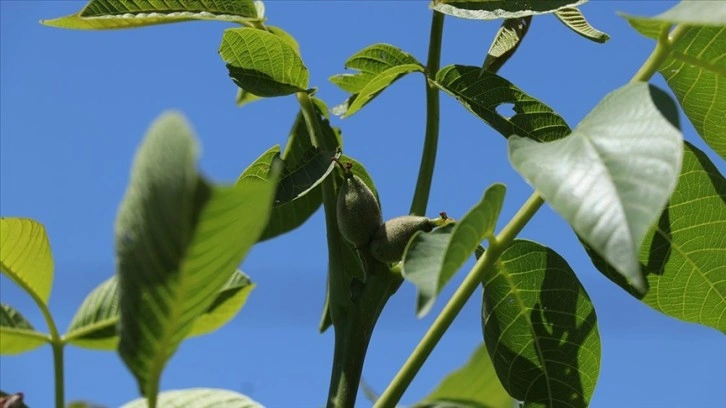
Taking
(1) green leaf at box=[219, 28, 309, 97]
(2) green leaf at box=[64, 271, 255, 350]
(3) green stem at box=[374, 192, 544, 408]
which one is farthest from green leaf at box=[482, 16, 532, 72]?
(2) green leaf at box=[64, 271, 255, 350]

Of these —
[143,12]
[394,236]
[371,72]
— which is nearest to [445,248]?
[394,236]

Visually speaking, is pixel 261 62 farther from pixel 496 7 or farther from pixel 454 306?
pixel 454 306

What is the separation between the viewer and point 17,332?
0.72 meters

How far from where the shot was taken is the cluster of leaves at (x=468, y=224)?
1.68 ft

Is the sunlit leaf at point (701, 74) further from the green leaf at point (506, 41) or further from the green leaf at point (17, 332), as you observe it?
the green leaf at point (17, 332)

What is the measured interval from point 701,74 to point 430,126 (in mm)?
275

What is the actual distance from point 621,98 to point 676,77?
0.32 m

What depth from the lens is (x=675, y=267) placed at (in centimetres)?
91

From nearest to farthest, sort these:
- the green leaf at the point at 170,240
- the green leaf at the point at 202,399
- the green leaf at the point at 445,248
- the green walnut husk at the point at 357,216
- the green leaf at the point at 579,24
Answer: the green leaf at the point at 170,240 → the green leaf at the point at 445,248 → the green leaf at the point at 202,399 → the green walnut husk at the point at 357,216 → the green leaf at the point at 579,24

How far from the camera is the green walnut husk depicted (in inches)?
Answer: 34.6

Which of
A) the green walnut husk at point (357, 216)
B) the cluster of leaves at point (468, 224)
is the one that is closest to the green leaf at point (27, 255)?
the cluster of leaves at point (468, 224)

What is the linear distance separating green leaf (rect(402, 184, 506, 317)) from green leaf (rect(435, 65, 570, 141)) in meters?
0.25

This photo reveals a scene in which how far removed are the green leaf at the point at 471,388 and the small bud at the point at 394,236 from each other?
0.87 feet

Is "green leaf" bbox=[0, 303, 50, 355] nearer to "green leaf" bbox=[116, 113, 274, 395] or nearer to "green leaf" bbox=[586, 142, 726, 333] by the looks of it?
"green leaf" bbox=[116, 113, 274, 395]
